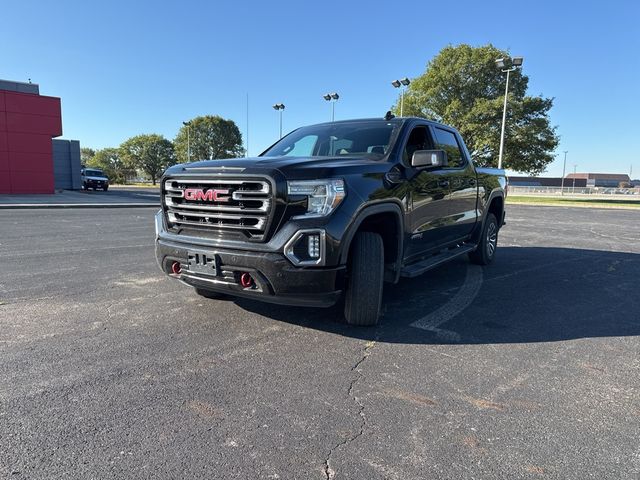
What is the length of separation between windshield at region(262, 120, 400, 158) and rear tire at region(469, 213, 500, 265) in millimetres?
2922

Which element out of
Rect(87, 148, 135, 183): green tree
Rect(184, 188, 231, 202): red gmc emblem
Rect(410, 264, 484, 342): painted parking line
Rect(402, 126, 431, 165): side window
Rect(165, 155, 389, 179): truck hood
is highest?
Rect(87, 148, 135, 183): green tree

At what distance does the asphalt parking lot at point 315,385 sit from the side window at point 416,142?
A: 1603 millimetres

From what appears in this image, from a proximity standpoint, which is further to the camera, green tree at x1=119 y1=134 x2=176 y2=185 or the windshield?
green tree at x1=119 y1=134 x2=176 y2=185

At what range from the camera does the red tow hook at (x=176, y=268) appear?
3889mm

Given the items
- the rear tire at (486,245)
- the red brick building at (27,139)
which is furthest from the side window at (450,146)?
the red brick building at (27,139)

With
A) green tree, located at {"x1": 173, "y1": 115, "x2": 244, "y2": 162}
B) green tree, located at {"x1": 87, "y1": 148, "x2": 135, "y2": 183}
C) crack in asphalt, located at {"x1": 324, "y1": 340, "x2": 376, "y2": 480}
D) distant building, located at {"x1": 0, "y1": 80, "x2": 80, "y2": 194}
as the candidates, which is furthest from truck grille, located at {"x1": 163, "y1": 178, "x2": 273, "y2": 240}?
green tree, located at {"x1": 87, "y1": 148, "x2": 135, "y2": 183}

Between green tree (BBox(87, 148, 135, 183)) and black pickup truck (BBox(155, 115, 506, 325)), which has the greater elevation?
green tree (BBox(87, 148, 135, 183))

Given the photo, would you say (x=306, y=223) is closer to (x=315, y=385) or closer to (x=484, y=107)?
(x=315, y=385)

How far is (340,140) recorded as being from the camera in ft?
16.4

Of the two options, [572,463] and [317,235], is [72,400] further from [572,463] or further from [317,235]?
[572,463]

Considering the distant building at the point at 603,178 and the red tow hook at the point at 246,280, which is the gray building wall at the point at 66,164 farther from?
the distant building at the point at 603,178

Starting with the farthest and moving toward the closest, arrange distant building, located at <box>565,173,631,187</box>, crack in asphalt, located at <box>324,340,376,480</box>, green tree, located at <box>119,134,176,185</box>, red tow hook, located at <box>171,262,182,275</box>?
distant building, located at <box>565,173,631,187</box> < green tree, located at <box>119,134,176,185</box> < red tow hook, located at <box>171,262,182,275</box> < crack in asphalt, located at <box>324,340,376,480</box>

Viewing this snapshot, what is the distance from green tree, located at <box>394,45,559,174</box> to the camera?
1207 inches

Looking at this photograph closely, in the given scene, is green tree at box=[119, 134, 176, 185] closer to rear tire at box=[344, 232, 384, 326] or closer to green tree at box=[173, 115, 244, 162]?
green tree at box=[173, 115, 244, 162]
